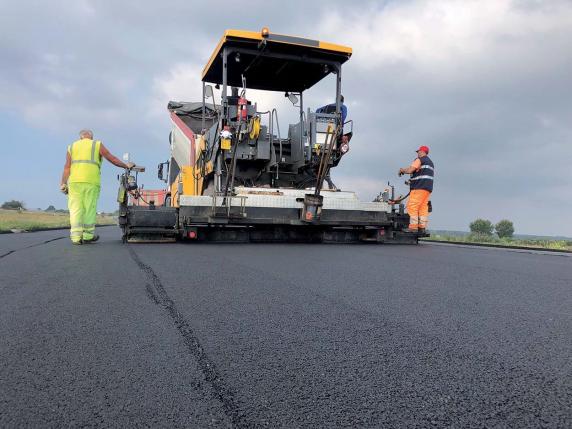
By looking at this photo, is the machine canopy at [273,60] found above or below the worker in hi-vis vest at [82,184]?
above

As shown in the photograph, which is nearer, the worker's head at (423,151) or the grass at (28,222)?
the worker's head at (423,151)

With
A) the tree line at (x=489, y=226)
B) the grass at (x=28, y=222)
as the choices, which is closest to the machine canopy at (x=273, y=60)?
the grass at (x=28, y=222)

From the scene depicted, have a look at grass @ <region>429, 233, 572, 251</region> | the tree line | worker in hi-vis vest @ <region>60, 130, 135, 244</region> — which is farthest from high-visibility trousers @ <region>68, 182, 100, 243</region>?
the tree line

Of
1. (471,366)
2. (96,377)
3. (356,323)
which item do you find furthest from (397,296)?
(96,377)

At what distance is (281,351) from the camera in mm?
2023

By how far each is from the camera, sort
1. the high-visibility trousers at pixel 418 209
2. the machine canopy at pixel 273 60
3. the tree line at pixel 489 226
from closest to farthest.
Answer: the machine canopy at pixel 273 60 < the high-visibility trousers at pixel 418 209 < the tree line at pixel 489 226

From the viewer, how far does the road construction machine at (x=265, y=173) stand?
25.4 feet

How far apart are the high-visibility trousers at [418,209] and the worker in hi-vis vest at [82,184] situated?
18.0ft

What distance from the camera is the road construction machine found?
305 inches

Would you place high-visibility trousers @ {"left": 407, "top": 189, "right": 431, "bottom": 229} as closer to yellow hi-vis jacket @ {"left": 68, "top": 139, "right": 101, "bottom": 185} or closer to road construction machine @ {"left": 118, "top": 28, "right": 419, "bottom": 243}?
road construction machine @ {"left": 118, "top": 28, "right": 419, "bottom": 243}

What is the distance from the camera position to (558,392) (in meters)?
1.61

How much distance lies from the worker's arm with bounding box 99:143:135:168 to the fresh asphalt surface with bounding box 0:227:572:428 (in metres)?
3.95

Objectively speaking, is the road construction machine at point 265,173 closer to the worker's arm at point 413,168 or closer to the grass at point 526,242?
the worker's arm at point 413,168

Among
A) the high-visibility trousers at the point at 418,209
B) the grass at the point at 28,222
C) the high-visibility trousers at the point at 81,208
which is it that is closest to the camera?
the high-visibility trousers at the point at 81,208
